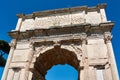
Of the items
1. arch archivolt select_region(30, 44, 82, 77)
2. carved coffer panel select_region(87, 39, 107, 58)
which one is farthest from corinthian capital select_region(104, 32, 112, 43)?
arch archivolt select_region(30, 44, 82, 77)

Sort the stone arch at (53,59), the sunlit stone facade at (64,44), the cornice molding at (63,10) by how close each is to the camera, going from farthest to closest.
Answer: the cornice molding at (63,10), the stone arch at (53,59), the sunlit stone facade at (64,44)

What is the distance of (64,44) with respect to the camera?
401 inches

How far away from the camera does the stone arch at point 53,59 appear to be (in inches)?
397

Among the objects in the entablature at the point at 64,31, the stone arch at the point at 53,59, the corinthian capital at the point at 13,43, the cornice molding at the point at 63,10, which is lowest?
the stone arch at the point at 53,59

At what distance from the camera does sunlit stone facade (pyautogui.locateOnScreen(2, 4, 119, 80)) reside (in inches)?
349

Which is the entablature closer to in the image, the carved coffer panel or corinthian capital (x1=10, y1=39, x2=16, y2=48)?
corinthian capital (x1=10, y1=39, x2=16, y2=48)

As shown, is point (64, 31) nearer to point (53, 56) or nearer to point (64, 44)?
point (64, 44)

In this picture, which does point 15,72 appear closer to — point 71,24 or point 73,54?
point 73,54

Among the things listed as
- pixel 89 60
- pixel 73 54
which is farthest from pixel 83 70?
pixel 73 54

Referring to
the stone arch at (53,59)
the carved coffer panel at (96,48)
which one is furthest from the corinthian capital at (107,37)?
the stone arch at (53,59)

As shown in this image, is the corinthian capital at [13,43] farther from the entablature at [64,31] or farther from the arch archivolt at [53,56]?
the arch archivolt at [53,56]

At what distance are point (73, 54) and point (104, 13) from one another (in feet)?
12.0

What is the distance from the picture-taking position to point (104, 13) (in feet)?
36.4

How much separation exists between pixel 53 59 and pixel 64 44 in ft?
5.19
